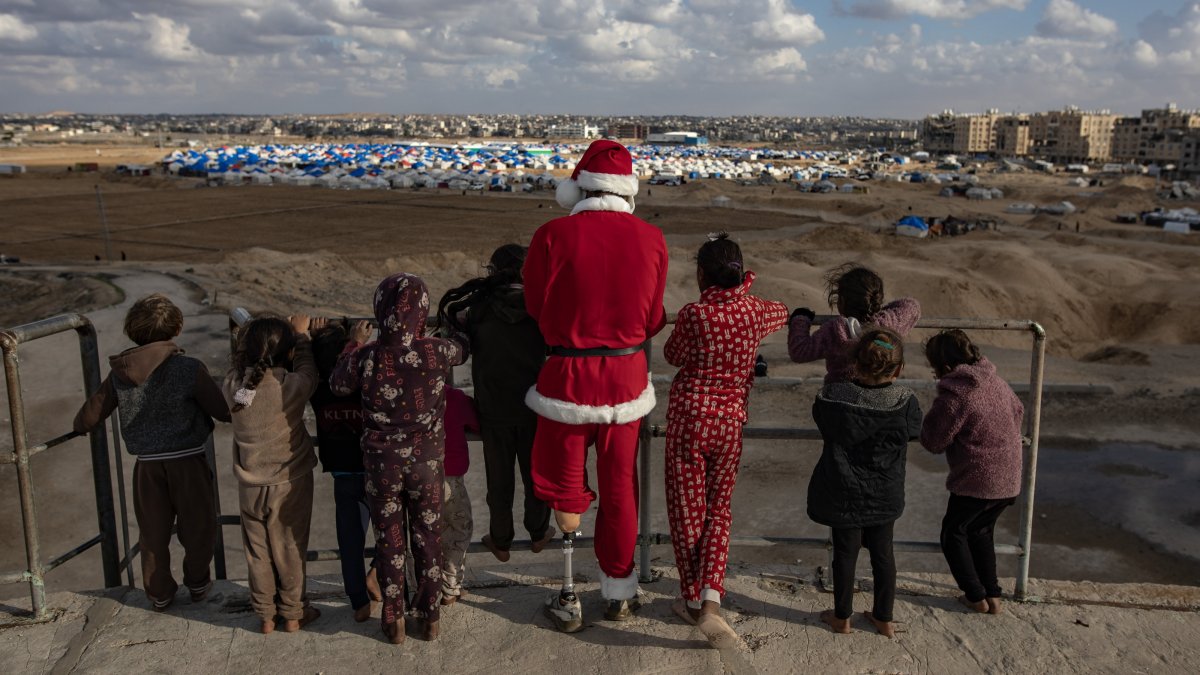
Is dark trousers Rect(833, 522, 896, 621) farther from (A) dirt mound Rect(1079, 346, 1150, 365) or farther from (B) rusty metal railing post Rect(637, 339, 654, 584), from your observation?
(A) dirt mound Rect(1079, 346, 1150, 365)

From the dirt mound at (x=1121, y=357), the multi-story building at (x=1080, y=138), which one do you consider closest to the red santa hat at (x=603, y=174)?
the dirt mound at (x=1121, y=357)


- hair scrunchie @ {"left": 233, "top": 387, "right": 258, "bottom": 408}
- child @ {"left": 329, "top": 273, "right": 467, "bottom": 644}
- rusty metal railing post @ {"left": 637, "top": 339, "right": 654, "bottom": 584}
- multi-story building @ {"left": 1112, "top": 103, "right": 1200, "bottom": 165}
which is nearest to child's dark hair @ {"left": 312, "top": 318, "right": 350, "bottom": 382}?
child @ {"left": 329, "top": 273, "right": 467, "bottom": 644}

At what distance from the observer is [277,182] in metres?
60.4

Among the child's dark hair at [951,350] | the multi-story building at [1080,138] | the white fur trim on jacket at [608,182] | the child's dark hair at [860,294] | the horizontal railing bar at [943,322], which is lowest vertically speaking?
the child's dark hair at [951,350]

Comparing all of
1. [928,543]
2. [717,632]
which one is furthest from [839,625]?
[928,543]

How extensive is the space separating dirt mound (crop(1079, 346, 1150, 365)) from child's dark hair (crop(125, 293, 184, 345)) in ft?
55.1

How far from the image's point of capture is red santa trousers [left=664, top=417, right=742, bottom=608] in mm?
3482

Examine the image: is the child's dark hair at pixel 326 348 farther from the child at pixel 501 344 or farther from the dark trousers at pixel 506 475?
the dark trousers at pixel 506 475

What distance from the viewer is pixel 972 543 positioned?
395cm

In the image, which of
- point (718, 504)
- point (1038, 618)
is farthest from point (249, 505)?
point (1038, 618)

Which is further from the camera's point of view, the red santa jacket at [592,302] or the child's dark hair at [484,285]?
the child's dark hair at [484,285]

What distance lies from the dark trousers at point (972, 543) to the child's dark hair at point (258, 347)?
2.96m

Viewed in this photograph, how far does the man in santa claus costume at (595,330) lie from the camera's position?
3.36m

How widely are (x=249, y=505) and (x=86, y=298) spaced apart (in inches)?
689
